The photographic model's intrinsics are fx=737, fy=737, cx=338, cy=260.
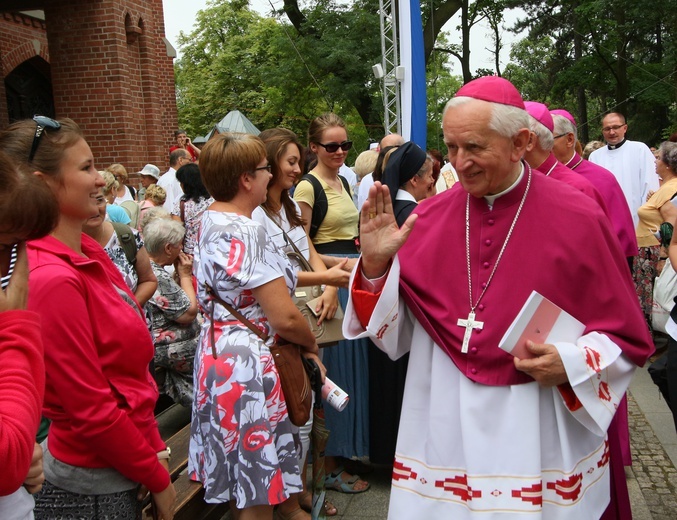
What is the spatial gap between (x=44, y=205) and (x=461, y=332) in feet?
4.54

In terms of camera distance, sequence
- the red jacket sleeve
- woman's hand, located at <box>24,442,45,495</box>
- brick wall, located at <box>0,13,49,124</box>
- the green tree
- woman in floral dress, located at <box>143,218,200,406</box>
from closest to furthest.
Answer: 1. the red jacket sleeve
2. woman's hand, located at <box>24,442,45,495</box>
3. woman in floral dress, located at <box>143,218,200,406</box>
4. brick wall, located at <box>0,13,49,124</box>
5. the green tree

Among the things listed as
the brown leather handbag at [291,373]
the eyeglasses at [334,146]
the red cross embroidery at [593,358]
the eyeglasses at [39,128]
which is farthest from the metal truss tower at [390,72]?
the red cross embroidery at [593,358]

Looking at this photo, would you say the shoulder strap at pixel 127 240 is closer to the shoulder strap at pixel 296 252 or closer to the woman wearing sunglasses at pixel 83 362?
the shoulder strap at pixel 296 252

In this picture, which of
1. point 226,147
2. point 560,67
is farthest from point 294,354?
point 560,67

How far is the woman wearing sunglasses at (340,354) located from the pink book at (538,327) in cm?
234

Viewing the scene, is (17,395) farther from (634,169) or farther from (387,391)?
(634,169)

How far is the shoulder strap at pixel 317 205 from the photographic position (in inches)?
184

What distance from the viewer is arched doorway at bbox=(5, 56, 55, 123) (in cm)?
1296

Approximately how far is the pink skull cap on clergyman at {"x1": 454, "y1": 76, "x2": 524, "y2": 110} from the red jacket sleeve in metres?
1.54

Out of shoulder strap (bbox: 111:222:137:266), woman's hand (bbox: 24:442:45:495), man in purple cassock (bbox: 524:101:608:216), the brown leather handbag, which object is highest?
man in purple cassock (bbox: 524:101:608:216)

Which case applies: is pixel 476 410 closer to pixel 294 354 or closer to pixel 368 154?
pixel 294 354

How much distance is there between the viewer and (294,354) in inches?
125

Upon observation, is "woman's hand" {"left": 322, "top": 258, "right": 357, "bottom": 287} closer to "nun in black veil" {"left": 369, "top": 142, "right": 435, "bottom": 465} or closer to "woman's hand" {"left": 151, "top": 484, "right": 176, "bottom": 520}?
"nun in black veil" {"left": 369, "top": 142, "right": 435, "bottom": 465}

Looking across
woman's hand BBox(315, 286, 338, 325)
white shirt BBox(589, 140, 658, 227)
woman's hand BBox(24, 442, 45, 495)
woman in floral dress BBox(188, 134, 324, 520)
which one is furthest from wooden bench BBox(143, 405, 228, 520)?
white shirt BBox(589, 140, 658, 227)
